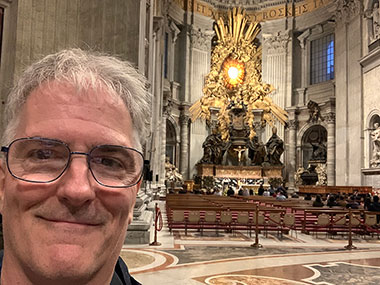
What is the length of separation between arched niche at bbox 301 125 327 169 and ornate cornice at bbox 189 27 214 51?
1085 cm

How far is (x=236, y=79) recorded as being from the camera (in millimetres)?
32938

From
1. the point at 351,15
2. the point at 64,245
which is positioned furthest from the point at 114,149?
the point at 351,15

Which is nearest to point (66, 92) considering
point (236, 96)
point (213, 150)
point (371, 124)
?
point (371, 124)

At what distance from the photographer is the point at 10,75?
246 inches

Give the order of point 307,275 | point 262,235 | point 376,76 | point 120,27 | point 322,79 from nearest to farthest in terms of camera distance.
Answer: point 307,275 → point 120,27 → point 262,235 → point 376,76 → point 322,79

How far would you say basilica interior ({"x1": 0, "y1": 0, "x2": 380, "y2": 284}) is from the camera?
930 centimetres

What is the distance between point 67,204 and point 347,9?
94.6ft

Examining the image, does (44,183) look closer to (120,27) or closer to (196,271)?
(196,271)

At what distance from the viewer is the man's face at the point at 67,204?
71cm

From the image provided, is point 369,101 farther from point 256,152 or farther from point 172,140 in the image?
point 172,140

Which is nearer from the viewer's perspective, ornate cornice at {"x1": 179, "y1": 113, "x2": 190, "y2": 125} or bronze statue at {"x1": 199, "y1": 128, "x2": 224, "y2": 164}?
bronze statue at {"x1": 199, "y1": 128, "x2": 224, "y2": 164}

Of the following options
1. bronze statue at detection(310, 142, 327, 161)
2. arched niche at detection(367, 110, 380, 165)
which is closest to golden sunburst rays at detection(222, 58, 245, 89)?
bronze statue at detection(310, 142, 327, 161)

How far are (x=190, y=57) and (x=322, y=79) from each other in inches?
417

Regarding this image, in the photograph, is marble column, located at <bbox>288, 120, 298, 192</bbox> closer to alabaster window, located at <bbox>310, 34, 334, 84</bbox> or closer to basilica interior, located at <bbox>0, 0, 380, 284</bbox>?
basilica interior, located at <bbox>0, 0, 380, 284</bbox>
